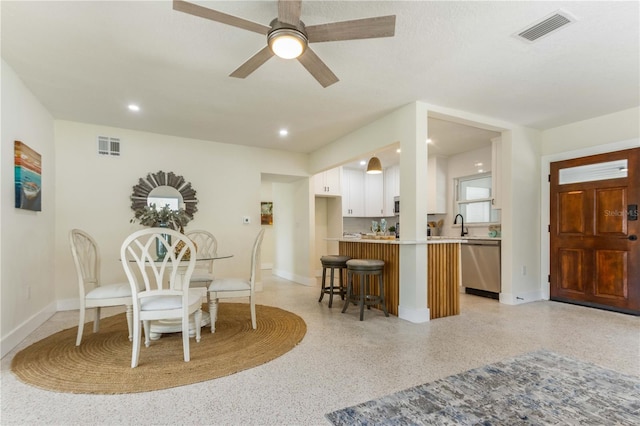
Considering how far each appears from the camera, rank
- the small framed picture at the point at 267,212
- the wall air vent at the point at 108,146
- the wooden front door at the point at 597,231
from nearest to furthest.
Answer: the wooden front door at the point at 597,231 < the wall air vent at the point at 108,146 < the small framed picture at the point at 267,212

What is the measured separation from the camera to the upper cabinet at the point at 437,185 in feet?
20.5

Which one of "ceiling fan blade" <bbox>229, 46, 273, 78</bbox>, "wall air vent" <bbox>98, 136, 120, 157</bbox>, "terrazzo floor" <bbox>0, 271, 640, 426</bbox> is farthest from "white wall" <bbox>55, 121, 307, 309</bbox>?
"ceiling fan blade" <bbox>229, 46, 273, 78</bbox>

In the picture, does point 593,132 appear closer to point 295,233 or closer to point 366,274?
point 366,274

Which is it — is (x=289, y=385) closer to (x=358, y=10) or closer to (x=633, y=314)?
(x=358, y=10)

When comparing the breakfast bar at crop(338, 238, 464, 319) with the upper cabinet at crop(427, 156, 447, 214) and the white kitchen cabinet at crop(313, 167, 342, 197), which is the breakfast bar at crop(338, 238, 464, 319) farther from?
the white kitchen cabinet at crop(313, 167, 342, 197)

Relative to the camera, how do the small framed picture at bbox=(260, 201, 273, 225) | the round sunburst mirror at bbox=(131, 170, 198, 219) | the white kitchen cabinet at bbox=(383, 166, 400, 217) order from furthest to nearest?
the small framed picture at bbox=(260, 201, 273, 225), the white kitchen cabinet at bbox=(383, 166, 400, 217), the round sunburst mirror at bbox=(131, 170, 198, 219)

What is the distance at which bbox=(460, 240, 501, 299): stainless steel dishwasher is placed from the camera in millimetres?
4805

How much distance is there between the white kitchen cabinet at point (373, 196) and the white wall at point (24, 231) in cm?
572

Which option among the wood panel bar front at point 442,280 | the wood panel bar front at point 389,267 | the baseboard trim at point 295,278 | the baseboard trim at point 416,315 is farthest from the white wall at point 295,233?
the wood panel bar front at point 442,280

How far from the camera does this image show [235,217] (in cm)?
546

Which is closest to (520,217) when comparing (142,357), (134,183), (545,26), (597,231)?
(597,231)

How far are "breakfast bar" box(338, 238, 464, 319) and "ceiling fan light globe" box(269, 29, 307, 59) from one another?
7.69ft

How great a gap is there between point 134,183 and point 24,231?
5.44 ft

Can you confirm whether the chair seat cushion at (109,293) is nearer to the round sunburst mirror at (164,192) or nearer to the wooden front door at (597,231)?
the round sunburst mirror at (164,192)
